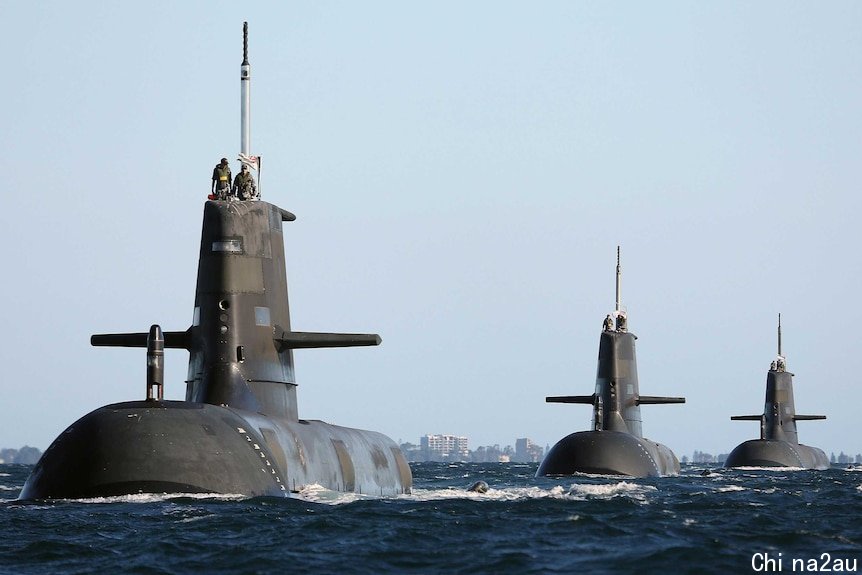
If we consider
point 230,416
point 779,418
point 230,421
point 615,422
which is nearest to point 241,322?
point 230,416

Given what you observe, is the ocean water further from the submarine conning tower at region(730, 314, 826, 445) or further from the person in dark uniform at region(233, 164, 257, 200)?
the submarine conning tower at region(730, 314, 826, 445)

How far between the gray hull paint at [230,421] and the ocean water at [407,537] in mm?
634

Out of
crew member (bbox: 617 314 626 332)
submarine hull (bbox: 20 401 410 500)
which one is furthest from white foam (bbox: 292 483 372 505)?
crew member (bbox: 617 314 626 332)

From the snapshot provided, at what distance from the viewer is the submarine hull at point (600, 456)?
5781 centimetres

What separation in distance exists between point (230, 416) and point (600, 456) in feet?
109

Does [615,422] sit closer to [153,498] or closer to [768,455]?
[768,455]

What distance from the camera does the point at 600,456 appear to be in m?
58.1

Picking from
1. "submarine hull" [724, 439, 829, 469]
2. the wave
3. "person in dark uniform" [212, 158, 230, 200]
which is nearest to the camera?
the wave

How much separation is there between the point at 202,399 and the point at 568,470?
100ft

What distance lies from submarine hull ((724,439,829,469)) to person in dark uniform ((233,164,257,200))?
60975 millimetres

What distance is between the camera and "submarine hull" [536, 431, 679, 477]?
57.8 m

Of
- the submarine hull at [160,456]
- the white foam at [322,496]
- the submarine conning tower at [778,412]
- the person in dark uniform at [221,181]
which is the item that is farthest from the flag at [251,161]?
the submarine conning tower at [778,412]

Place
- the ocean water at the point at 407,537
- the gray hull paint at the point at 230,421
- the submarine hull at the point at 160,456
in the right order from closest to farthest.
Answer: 1. the ocean water at the point at 407,537
2. the submarine hull at the point at 160,456
3. the gray hull paint at the point at 230,421

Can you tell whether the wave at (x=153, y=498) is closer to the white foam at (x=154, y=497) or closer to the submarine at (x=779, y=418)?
the white foam at (x=154, y=497)
